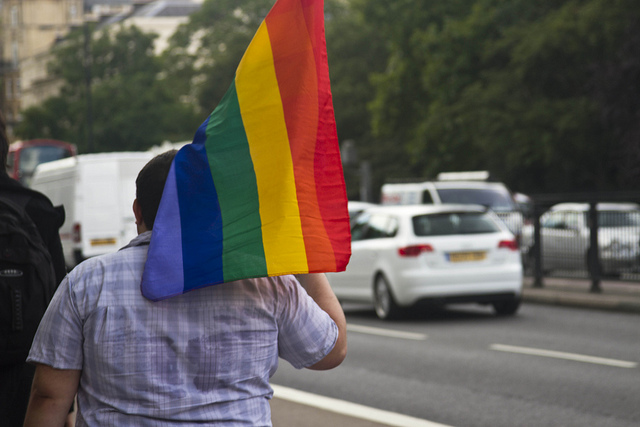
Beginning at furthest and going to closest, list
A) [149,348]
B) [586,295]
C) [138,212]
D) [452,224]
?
1. [586,295]
2. [452,224]
3. [138,212]
4. [149,348]

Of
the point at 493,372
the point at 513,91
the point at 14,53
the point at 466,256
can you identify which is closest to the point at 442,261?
the point at 466,256

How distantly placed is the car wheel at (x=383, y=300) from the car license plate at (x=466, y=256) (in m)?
0.94

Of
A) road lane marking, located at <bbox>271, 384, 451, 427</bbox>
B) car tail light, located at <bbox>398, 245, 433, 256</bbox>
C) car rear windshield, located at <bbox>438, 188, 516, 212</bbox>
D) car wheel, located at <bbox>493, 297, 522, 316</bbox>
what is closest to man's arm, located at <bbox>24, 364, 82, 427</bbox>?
road lane marking, located at <bbox>271, 384, 451, 427</bbox>

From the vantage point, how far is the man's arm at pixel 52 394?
2.44 m

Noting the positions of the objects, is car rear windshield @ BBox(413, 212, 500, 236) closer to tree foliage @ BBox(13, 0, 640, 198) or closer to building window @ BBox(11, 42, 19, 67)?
tree foliage @ BBox(13, 0, 640, 198)

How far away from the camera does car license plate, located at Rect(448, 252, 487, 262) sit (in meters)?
13.4

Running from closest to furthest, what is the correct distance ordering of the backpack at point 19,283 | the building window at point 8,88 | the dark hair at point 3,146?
the backpack at point 19,283
the dark hair at point 3,146
the building window at point 8,88

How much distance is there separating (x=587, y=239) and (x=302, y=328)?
48.1 feet

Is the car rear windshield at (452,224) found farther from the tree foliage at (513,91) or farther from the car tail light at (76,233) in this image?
the tree foliage at (513,91)

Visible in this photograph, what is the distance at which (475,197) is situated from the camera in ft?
77.2

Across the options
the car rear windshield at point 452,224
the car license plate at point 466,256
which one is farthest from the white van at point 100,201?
the car license plate at point 466,256

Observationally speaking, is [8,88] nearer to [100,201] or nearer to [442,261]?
[100,201]

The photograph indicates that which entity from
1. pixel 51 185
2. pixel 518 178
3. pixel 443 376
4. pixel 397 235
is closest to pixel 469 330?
pixel 397 235

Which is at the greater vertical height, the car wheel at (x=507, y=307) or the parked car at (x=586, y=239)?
the parked car at (x=586, y=239)
